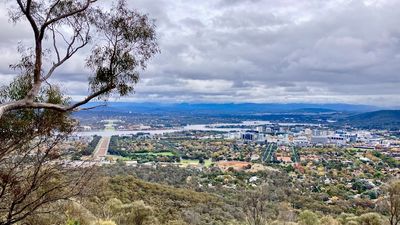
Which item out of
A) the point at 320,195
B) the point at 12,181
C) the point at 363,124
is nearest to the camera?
the point at 12,181

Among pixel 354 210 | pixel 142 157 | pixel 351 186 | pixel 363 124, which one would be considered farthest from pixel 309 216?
pixel 363 124

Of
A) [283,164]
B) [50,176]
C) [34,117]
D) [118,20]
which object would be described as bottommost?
[283,164]

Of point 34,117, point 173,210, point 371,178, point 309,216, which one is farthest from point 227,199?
point 34,117

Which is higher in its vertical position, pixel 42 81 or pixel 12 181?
pixel 42 81

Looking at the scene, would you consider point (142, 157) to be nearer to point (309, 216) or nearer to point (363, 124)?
point (309, 216)

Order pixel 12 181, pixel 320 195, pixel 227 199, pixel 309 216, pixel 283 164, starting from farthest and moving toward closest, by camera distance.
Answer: pixel 283 164
pixel 320 195
pixel 227 199
pixel 309 216
pixel 12 181

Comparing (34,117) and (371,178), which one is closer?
(34,117)

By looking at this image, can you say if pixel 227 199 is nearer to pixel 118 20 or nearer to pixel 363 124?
pixel 118 20

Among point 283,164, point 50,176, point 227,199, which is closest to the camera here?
point 50,176

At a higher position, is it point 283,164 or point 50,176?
point 50,176
